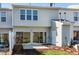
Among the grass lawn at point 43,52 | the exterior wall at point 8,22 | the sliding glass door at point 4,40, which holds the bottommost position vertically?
the grass lawn at point 43,52

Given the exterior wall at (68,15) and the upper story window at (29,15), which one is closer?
the exterior wall at (68,15)

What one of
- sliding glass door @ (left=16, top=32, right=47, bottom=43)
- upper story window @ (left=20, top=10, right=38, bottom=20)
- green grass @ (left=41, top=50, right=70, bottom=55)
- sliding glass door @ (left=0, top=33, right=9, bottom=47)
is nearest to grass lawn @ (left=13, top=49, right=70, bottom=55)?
green grass @ (left=41, top=50, right=70, bottom=55)

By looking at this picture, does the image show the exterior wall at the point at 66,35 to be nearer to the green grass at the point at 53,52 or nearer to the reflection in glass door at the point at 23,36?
the green grass at the point at 53,52

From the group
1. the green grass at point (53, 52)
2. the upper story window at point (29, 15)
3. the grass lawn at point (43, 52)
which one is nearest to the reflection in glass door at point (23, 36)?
the grass lawn at point (43, 52)

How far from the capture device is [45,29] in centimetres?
235

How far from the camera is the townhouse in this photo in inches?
87.7

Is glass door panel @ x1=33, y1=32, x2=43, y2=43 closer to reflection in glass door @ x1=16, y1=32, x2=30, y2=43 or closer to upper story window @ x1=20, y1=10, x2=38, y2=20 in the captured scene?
reflection in glass door @ x1=16, y1=32, x2=30, y2=43

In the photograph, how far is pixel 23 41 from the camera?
2246 millimetres

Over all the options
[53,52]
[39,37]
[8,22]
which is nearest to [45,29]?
[39,37]

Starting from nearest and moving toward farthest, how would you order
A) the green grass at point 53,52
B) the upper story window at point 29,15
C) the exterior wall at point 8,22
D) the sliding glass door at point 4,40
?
the green grass at point 53,52 < the sliding glass door at point 4,40 < the exterior wall at point 8,22 < the upper story window at point 29,15

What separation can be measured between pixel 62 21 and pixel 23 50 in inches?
25.0

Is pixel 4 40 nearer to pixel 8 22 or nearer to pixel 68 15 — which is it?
pixel 8 22

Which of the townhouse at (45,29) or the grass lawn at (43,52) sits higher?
the townhouse at (45,29)

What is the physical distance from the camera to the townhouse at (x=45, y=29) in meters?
2.23
